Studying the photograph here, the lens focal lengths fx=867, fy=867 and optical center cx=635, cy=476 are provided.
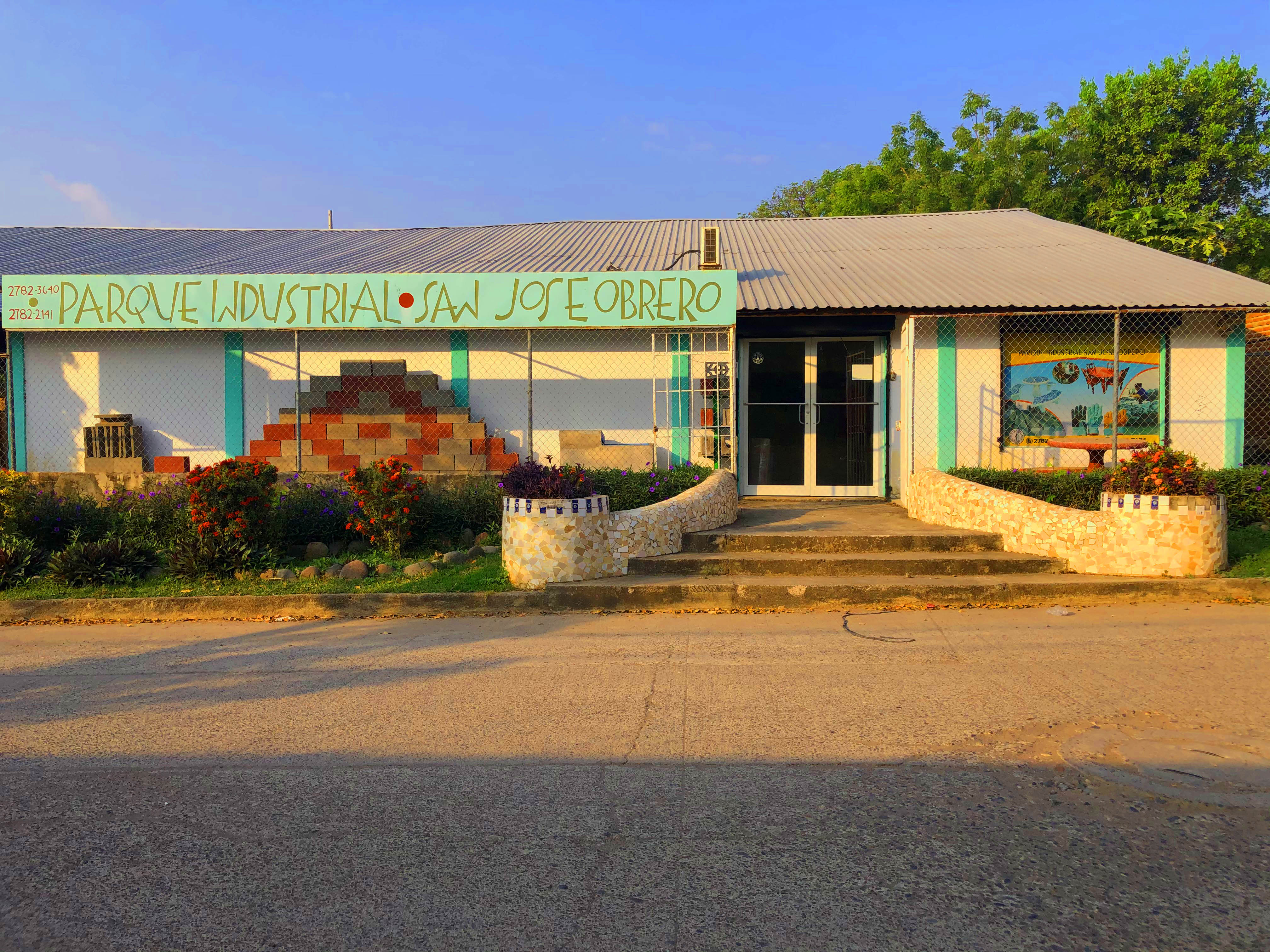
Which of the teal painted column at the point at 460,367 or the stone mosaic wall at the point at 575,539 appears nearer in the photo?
the stone mosaic wall at the point at 575,539

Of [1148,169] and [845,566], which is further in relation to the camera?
[1148,169]

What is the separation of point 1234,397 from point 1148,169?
47.5 ft

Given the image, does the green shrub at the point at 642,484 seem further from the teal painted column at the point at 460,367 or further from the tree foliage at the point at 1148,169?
the tree foliage at the point at 1148,169

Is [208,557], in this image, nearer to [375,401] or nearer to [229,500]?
[229,500]

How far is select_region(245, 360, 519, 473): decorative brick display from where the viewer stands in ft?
40.5

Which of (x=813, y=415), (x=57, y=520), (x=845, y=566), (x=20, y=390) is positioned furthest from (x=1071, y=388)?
(x=20, y=390)

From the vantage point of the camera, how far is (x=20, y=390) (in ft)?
42.6

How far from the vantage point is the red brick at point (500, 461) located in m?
12.3

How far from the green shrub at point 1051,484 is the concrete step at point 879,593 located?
8.27 feet

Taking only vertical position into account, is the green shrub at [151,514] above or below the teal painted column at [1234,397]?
below

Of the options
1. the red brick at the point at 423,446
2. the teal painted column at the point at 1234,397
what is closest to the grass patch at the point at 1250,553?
the teal painted column at the point at 1234,397

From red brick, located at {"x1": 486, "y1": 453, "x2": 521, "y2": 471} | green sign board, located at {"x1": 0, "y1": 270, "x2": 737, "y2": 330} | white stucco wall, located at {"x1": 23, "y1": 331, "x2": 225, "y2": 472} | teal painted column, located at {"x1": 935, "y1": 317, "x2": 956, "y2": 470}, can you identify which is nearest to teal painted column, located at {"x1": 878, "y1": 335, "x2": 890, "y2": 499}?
teal painted column, located at {"x1": 935, "y1": 317, "x2": 956, "y2": 470}

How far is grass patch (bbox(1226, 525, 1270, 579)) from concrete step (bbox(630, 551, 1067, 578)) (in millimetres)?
1590

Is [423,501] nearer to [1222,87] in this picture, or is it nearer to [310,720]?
[310,720]
